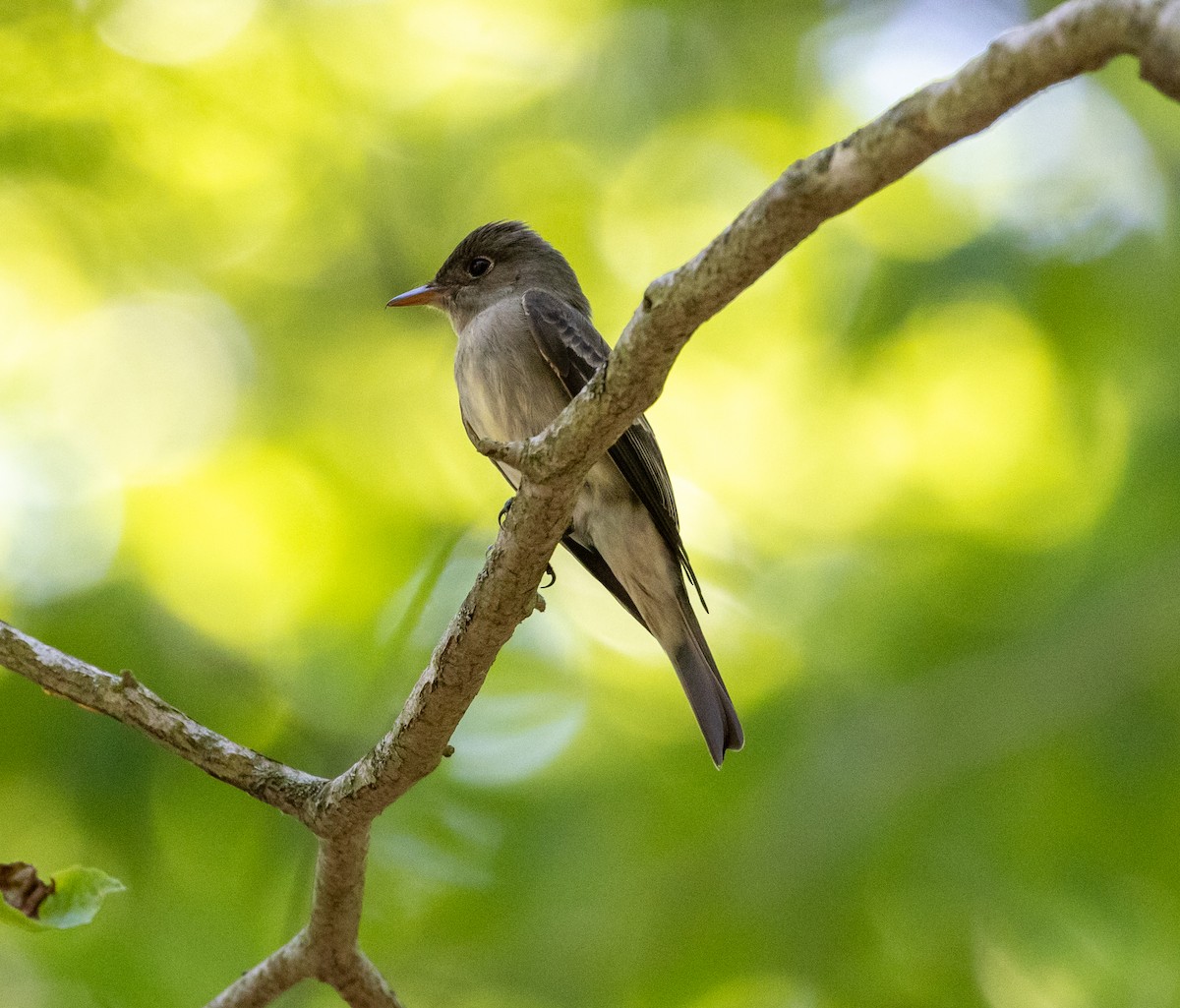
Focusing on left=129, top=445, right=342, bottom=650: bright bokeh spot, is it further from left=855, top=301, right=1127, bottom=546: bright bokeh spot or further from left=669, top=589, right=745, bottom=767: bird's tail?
left=855, top=301, right=1127, bottom=546: bright bokeh spot

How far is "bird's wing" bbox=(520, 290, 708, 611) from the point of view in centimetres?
412

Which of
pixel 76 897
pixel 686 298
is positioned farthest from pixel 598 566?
pixel 686 298

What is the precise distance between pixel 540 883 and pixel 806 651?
56.0 inches

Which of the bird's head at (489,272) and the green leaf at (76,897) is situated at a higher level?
the bird's head at (489,272)

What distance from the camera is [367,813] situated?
3115 millimetres

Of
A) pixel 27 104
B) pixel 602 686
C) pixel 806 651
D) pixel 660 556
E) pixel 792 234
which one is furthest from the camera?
pixel 27 104

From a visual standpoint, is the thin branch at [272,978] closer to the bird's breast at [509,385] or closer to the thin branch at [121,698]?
the thin branch at [121,698]

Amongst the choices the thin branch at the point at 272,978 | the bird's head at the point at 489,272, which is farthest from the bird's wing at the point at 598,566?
the thin branch at the point at 272,978

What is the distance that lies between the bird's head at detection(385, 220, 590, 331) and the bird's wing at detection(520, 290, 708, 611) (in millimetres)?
477

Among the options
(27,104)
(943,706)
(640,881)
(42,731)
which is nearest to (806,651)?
(943,706)

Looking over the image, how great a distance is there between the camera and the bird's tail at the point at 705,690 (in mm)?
3984

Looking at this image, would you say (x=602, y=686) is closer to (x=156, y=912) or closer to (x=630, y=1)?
(x=156, y=912)

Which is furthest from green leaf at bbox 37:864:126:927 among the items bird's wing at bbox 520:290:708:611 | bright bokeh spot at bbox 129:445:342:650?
bright bokeh spot at bbox 129:445:342:650

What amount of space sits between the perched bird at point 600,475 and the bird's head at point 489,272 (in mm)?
343
